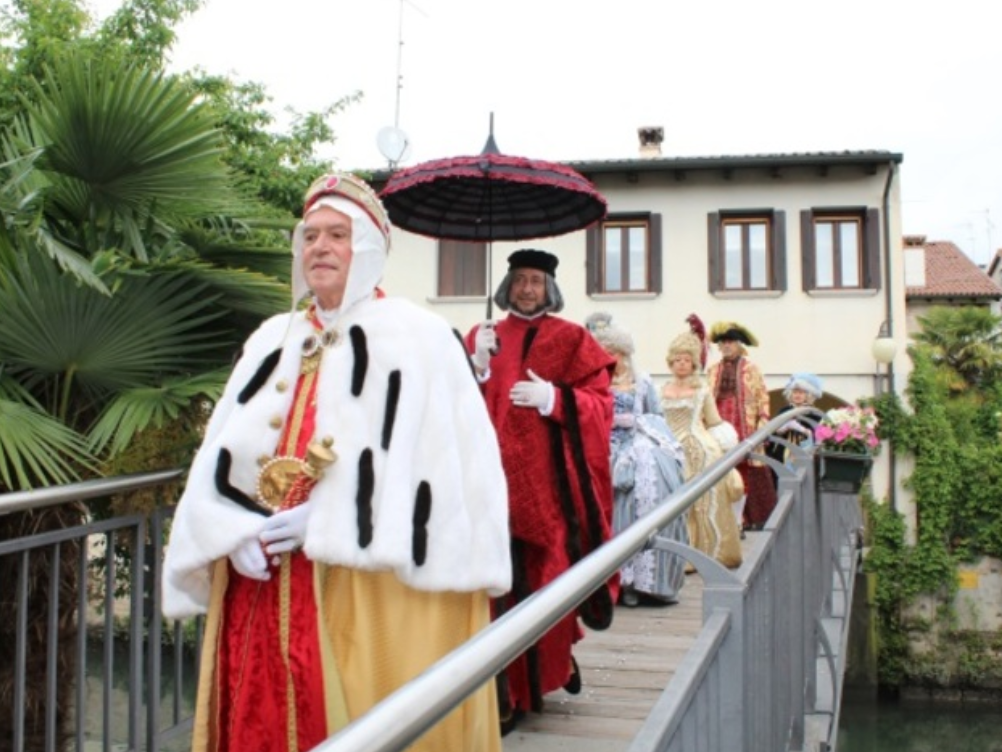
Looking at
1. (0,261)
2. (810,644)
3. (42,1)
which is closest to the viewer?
(0,261)

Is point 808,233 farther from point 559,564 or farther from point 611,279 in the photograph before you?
point 559,564

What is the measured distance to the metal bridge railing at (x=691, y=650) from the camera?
116 centimetres

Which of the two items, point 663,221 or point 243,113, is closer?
point 243,113

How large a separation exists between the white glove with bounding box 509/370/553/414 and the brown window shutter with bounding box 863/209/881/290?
54.6 ft

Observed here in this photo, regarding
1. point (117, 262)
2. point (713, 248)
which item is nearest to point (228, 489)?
point (117, 262)

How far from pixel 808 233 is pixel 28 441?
1778cm

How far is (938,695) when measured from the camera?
22531 millimetres

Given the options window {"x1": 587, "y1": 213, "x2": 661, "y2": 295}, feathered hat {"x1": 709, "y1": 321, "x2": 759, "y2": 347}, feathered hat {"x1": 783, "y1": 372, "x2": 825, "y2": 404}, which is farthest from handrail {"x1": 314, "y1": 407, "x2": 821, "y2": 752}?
window {"x1": 587, "y1": 213, "x2": 661, "y2": 295}

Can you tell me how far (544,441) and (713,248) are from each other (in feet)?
53.3

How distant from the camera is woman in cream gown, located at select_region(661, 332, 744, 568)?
26.2 feet

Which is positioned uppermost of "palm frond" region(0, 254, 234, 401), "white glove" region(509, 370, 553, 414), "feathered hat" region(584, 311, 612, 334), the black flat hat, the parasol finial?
the parasol finial

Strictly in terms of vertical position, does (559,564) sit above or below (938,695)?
above

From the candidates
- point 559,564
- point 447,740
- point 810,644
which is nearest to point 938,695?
point 810,644

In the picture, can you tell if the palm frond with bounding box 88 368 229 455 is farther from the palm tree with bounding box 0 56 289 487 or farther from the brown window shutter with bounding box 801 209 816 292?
the brown window shutter with bounding box 801 209 816 292
